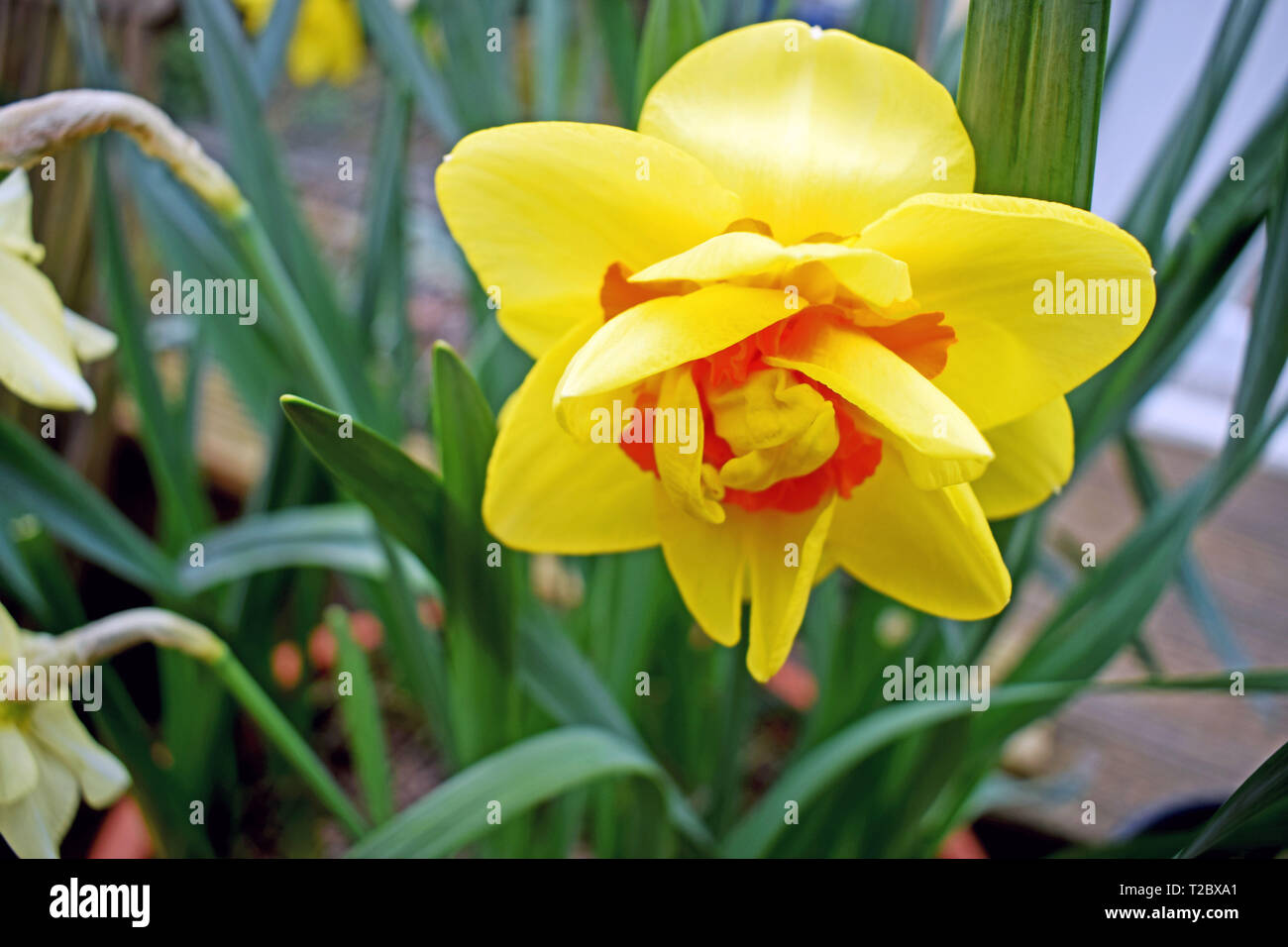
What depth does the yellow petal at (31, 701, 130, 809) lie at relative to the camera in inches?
12.7

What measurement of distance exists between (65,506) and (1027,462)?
450mm

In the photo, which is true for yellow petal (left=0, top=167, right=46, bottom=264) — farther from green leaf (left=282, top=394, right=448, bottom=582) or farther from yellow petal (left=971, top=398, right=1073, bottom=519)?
yellow petal (left=971, top=398, right=1073, bottom=519)

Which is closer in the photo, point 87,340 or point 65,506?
point 87,340

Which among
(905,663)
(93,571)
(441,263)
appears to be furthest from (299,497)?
(441,263)

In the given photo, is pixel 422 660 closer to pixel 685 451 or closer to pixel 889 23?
pixel 685 451

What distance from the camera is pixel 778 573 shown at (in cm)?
29

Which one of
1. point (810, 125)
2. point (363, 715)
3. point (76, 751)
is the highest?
point (810, 125)

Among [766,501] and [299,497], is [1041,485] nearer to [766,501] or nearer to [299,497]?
[766,501]

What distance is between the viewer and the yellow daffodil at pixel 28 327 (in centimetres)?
29

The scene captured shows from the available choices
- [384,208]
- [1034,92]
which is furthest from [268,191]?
[1034,92]

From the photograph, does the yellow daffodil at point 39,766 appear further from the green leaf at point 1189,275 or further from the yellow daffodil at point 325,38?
the yellow daffodil at point 325,38

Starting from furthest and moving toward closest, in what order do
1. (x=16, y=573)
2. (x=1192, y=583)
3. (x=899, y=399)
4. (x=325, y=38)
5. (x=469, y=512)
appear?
(x=325, y=38) → (x=1192, y=583) → (x=16, y=573) → (x=469, y=512) → (x=899, y=399)

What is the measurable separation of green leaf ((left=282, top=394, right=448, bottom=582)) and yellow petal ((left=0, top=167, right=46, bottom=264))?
0.11 meters
